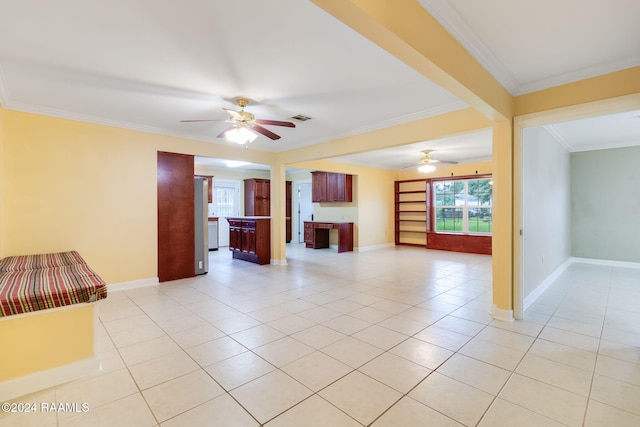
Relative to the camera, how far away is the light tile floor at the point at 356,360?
175 cm

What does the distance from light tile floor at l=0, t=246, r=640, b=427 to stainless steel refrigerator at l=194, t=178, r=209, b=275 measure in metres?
1.09

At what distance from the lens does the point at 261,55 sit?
2.45 m

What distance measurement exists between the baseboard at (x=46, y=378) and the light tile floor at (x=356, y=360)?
0.08 meters

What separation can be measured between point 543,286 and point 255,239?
5.19 metres

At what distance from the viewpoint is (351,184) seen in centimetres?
840

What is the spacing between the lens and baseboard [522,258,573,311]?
3671mm

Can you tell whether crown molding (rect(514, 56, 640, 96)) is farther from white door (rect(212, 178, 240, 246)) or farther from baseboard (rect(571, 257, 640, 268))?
white door (rect(212, 178, 240, 246))

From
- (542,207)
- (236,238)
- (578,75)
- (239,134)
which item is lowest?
(236,238)

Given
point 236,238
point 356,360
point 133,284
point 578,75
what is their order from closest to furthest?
1. point 356,360
2. point 578,75
3. point 133,284
4. point 236,238

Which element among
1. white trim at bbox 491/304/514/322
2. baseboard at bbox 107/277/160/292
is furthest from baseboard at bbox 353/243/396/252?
baseboard at bbox 107/277/160/292

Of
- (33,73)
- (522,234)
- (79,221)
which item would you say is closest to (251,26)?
(33,73)

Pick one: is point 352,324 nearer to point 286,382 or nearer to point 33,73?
point 286,382

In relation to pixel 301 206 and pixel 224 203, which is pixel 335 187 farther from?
pixel 224 203

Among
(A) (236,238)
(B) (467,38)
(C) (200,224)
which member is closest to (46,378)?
(C) (200,224)
